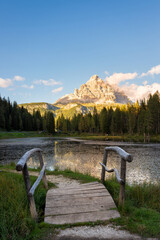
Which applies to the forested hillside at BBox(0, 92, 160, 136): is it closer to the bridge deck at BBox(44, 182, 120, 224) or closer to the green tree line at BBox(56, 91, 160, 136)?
the green tree line at BBox(56, 91, 160, 136)

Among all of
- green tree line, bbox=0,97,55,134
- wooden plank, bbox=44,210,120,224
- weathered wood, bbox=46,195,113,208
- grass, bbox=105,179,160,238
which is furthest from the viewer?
green tree line, bbox=0,97,55,134

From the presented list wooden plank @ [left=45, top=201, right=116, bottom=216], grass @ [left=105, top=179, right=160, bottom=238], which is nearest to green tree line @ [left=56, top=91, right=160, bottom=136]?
grass @ [left=105, top=179, right=160, bottom=238]

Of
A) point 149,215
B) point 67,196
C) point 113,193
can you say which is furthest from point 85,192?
point 149,215

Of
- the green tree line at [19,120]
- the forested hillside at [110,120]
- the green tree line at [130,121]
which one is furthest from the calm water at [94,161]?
the green tree line at [19,120]

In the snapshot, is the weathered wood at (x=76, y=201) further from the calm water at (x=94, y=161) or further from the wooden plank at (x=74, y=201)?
the calm water at (x=94, y=161)

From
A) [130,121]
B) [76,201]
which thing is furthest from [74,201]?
[130,121]

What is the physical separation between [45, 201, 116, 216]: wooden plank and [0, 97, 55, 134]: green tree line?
286 ft

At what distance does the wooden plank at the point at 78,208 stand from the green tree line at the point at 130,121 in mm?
52573

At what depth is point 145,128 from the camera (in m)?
55.0

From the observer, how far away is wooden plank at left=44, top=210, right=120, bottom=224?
3.51 m

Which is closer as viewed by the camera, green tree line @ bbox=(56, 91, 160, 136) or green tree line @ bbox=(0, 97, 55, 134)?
green tree line @ bbox=(56, 91, 160, 136)

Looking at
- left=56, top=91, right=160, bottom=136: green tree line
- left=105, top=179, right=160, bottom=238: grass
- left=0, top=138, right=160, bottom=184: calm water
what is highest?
left=56, top=91, right=160, bottom=136: green tree line

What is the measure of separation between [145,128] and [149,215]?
55.6 m

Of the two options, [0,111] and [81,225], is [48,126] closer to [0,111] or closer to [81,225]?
[0,111]
